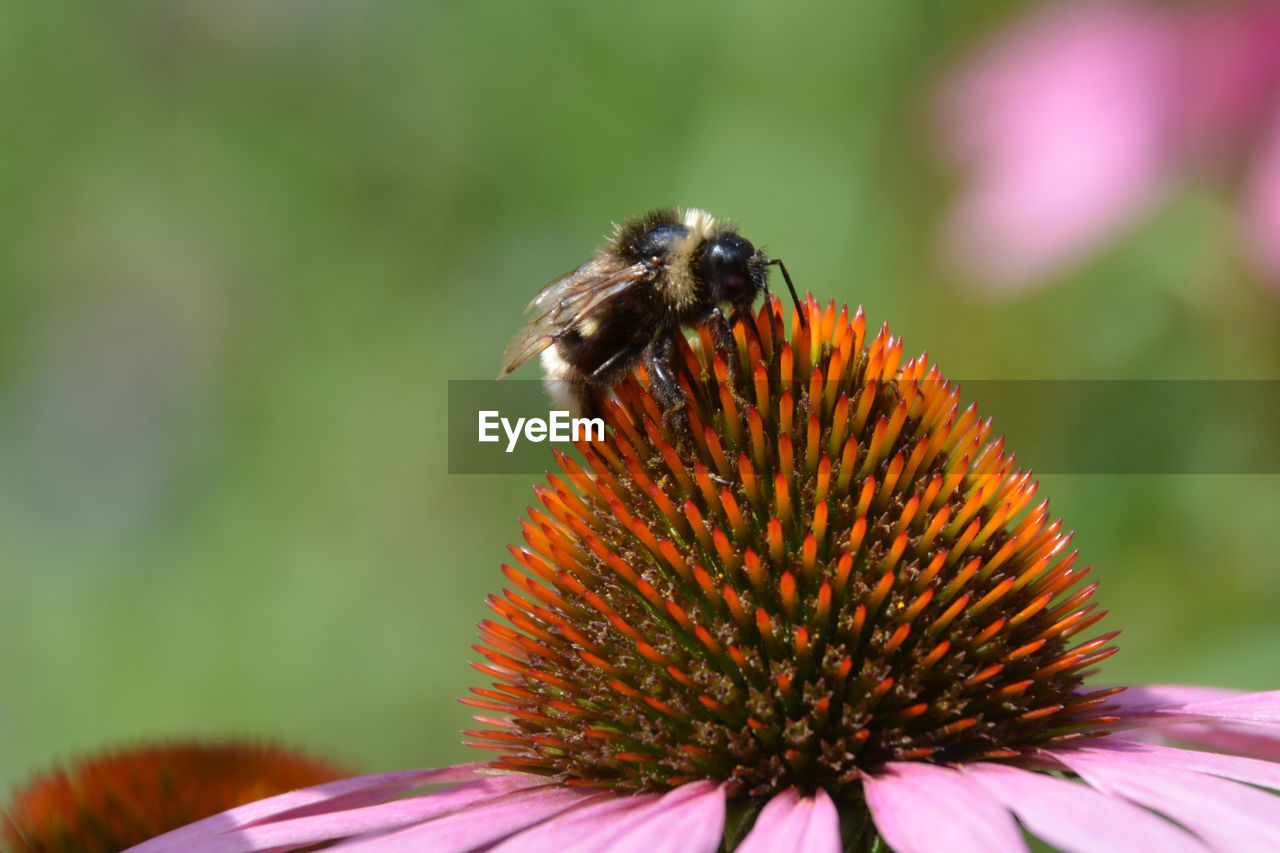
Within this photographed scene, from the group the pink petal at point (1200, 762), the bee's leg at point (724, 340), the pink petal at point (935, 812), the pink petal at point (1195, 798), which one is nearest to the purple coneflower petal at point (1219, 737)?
the pink petal at point (1200, 762)

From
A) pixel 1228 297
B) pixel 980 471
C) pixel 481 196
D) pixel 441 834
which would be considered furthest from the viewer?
pixel 481 196

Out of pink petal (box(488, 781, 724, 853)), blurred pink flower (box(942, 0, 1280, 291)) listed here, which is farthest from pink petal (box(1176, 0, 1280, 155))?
pink petal (box(488, 781, 724, 853))

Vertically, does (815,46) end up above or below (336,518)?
above

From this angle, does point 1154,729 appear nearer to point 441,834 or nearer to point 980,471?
point 980,471

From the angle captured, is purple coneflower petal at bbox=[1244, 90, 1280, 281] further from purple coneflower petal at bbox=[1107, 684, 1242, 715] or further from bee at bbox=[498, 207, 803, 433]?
bee at bbox=[498, 207, 803, 433]

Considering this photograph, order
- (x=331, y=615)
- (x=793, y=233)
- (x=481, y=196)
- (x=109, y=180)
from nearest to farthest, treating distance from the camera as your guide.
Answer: (x=793, y=233)
(x=331, y=615)
(x=481, y=196)
(x=109, y=180)

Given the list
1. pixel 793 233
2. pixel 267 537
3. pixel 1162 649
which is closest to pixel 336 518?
pixel 267 537

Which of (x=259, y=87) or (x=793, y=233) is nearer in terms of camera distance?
(x=793, y=233)

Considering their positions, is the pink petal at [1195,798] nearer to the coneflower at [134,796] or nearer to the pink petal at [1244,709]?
the pink petal at [1244,709]
